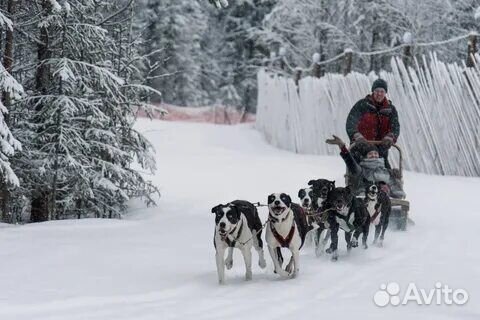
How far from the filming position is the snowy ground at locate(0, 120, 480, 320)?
4918 millimetres

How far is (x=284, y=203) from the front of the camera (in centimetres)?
606

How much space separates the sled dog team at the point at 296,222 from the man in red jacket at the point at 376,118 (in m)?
1.13

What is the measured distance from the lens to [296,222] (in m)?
6.37

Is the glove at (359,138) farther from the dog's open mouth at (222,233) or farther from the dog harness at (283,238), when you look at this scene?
the dog's open mouth at (222,233)

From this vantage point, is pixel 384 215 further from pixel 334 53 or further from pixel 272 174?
pixel 334 53

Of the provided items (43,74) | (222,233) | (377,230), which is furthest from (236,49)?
(222,233)

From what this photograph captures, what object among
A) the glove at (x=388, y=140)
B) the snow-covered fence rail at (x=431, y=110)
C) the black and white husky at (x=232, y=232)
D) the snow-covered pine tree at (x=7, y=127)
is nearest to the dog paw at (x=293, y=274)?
the black and white husky at (x=232, y=232)

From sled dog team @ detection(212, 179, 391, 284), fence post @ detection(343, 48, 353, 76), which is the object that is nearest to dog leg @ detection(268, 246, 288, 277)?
sled dog team @ detection(212, 179, 391, 284)

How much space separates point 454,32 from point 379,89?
1852cm

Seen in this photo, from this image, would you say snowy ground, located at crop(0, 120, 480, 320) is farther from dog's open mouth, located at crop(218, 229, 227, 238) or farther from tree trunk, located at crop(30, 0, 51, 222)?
tree trunk, located at crop(30, 0, 51, 222)

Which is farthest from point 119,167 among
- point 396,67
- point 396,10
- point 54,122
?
point 396,10

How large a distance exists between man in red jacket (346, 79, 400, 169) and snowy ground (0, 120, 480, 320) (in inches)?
54.2

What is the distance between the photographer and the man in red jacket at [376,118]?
28.8 feet

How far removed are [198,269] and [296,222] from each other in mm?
1147
